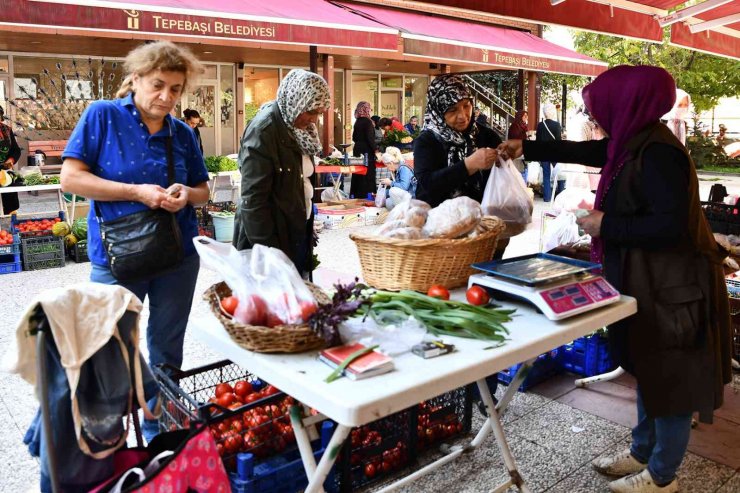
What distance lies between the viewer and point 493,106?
19297 mm

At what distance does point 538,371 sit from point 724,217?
6.21 ft

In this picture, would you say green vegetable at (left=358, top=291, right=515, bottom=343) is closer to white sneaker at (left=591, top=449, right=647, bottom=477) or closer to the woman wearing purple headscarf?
the woman wearing purple headscarf

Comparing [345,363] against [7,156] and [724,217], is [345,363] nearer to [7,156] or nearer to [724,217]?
[724,217]

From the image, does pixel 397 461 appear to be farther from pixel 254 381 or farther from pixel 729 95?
pixel 729 95

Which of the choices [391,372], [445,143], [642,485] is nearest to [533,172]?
[445,143]

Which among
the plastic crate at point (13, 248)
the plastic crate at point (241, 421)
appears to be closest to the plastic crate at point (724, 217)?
the plastic crate at point (241, 421)

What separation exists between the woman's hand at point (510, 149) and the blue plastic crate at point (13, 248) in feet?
18.4

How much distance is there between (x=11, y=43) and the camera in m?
12.9

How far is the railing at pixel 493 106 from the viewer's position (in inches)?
750

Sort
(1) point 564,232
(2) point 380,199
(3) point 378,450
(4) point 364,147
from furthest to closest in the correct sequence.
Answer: (4) point 364,147 < (2) point 380,199 < (1) point 564,232 < (3) point 378,450

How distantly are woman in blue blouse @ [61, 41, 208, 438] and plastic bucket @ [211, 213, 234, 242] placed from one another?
5.32 meters

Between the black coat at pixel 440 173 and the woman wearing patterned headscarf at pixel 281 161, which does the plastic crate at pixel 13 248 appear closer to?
the woman wearing patterned headscarf at pixel 281 161

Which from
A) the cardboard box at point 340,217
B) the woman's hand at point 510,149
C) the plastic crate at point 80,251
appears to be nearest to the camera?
the woman's hand at point 510,149

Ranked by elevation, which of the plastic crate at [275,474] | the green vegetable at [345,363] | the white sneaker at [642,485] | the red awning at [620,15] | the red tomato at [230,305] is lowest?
the white sneaker at [642,485]
